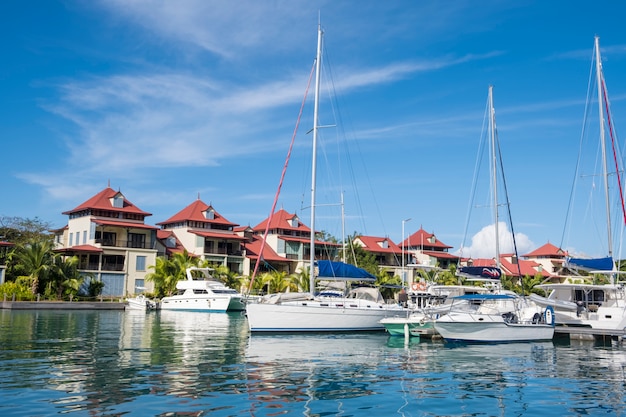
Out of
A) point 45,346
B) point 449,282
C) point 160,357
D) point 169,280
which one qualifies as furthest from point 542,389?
point 449,282

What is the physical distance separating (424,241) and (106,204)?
165 ft

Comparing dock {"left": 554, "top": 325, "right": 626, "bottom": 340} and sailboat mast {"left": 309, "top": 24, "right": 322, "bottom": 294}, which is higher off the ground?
sailboat mast {"left": 309, "top": 24, "right": 322, "bottom": 294}

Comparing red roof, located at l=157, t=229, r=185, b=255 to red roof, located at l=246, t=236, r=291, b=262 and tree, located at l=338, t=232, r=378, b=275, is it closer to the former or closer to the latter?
red roof, located at l=246, t=236, r=291, b=262

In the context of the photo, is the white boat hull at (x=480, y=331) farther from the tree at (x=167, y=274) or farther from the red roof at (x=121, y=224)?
the red roof at (x=121, y=224)

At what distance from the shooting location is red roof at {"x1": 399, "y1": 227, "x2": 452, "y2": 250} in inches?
3748

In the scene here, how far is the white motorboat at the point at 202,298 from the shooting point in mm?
57844

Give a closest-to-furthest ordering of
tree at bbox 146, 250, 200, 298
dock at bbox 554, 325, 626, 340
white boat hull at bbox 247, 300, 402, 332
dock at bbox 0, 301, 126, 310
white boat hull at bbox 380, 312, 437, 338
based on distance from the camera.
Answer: dock at bbox 554, 325, 626, 340 → white boat hull at bbox 247, 300, 402, 332 → white boat hull at bbox 380, 312, 437, 338 → dock at bbox 0, 301, 126, 310 → tree at bbox 146, 250, 200, 298

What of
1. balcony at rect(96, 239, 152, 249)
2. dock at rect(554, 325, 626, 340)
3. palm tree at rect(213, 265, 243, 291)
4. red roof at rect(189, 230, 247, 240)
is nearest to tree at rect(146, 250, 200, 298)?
palm tree at rect(213, 265, 243, 291)

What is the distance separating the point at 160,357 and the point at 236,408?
9.00 metres

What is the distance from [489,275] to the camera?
40125 mm

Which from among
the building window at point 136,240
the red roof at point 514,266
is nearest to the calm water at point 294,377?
A: the building window at point 136,240

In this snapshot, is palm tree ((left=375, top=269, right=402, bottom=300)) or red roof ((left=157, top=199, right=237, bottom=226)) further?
red roof ((left=157, top=199, right=237, bottom=226))

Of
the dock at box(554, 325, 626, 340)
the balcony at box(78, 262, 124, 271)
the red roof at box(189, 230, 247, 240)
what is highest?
the red roof at box(189, 230, 247, 240)

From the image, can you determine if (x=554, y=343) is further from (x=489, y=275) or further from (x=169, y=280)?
(x=169, y=280)
